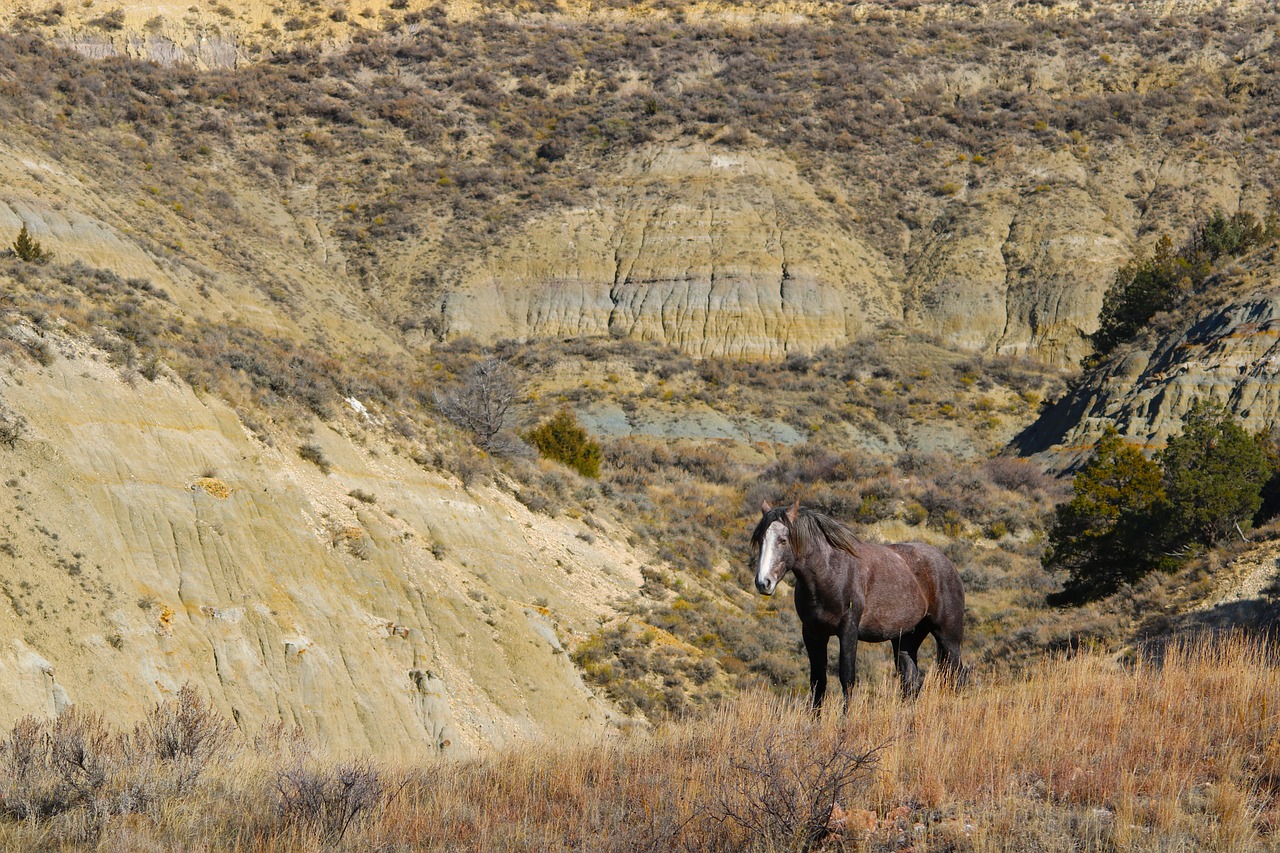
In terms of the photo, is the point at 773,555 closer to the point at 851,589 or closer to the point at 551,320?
the point at 851,589

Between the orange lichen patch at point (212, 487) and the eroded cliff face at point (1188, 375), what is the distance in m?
30.4

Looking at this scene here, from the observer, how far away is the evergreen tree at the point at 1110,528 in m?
25.2

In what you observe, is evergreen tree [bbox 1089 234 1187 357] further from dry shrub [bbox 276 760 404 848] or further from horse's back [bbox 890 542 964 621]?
dry shrub [bbox 276 760 404 848]

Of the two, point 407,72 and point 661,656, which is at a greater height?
point 407,72

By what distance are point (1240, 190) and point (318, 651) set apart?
69873 millimetres

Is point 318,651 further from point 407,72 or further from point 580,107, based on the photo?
point 407,72

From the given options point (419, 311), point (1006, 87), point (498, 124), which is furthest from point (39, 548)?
point (1006, 87)

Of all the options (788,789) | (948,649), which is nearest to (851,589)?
(948,649)

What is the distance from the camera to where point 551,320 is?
6391 cm

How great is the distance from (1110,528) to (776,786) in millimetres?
23294

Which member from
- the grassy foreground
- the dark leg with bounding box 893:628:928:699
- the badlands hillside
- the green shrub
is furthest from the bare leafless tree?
the grassy foreground

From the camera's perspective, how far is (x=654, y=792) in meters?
6.93

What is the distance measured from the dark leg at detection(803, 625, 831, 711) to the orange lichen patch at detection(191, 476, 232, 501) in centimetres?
1179

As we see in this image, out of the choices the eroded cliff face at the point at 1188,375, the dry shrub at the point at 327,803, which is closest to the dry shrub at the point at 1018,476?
the eroded cliff face at the point at 1188,375
